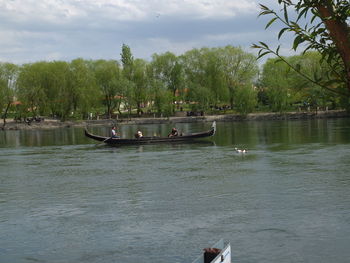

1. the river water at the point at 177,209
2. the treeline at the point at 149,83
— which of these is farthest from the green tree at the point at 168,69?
the river water at the point at 177,209

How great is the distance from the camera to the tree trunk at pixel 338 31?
3.39m

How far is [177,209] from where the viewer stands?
60.7ft

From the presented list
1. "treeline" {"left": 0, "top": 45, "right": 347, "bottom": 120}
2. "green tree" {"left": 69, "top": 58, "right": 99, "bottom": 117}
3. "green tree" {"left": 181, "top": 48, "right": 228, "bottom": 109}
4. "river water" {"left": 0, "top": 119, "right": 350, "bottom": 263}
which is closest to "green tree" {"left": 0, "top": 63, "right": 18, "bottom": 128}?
"treeline" {"left": 0, "top": 45, "right": 347, "bottom": 120}

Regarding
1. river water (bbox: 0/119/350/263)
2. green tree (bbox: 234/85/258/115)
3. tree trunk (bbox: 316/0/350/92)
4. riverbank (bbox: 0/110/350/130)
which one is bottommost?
river water (bbox: 0/119/350/263)

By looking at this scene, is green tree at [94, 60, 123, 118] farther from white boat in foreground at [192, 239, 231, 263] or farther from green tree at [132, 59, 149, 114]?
white boat in foreground at [192, 239, 231, 263]

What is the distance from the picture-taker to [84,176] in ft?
93.1

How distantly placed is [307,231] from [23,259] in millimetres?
8571

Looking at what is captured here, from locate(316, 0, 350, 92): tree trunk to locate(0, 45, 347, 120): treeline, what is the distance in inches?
3716

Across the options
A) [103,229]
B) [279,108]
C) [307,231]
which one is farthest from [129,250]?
[279,108]

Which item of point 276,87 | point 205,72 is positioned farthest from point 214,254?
point 205,72

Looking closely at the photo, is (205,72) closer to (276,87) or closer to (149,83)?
(149,83)

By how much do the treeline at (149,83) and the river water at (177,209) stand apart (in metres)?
67.0

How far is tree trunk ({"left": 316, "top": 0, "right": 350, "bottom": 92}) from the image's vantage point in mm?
3391

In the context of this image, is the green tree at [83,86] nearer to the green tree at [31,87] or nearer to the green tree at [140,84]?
the green tree at [31,87]
